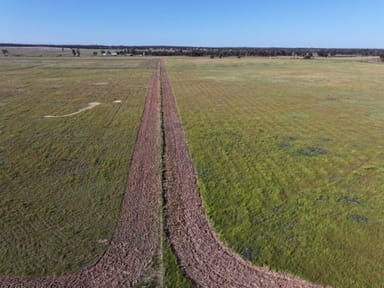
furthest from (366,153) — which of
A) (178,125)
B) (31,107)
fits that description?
(31,107)

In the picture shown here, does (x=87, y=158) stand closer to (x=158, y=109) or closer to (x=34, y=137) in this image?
(x=34, y=137)

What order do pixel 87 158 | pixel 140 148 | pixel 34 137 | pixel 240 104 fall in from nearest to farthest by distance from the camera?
pixel 87 158, pixel 140 148, pixel 34 137, pixel 240 104

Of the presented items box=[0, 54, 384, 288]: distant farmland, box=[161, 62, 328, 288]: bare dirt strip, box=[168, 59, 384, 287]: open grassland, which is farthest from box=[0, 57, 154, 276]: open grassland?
box=[168, 59, 384, 287]: open grassland

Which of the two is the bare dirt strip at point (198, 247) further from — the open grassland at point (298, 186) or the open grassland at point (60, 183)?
the open grassland at point (60, 183)

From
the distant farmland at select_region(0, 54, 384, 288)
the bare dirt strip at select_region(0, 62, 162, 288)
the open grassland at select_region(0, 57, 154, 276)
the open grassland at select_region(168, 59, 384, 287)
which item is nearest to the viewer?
the bare dirt strip at select_region(0, 62, 162, 288)

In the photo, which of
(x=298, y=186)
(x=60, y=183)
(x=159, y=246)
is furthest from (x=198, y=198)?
(x=60, y=183)

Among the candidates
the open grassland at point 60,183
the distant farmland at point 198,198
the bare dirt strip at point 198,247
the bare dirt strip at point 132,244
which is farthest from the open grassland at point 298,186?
the open grassland at point 60,183

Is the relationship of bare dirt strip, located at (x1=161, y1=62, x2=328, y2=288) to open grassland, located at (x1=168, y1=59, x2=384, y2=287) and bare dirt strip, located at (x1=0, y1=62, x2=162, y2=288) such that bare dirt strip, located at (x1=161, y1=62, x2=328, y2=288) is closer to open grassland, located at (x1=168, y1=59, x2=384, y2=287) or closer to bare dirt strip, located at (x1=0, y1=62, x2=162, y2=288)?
open grassland, located at (x1=168, y1=59, x2=384, y2=287)
